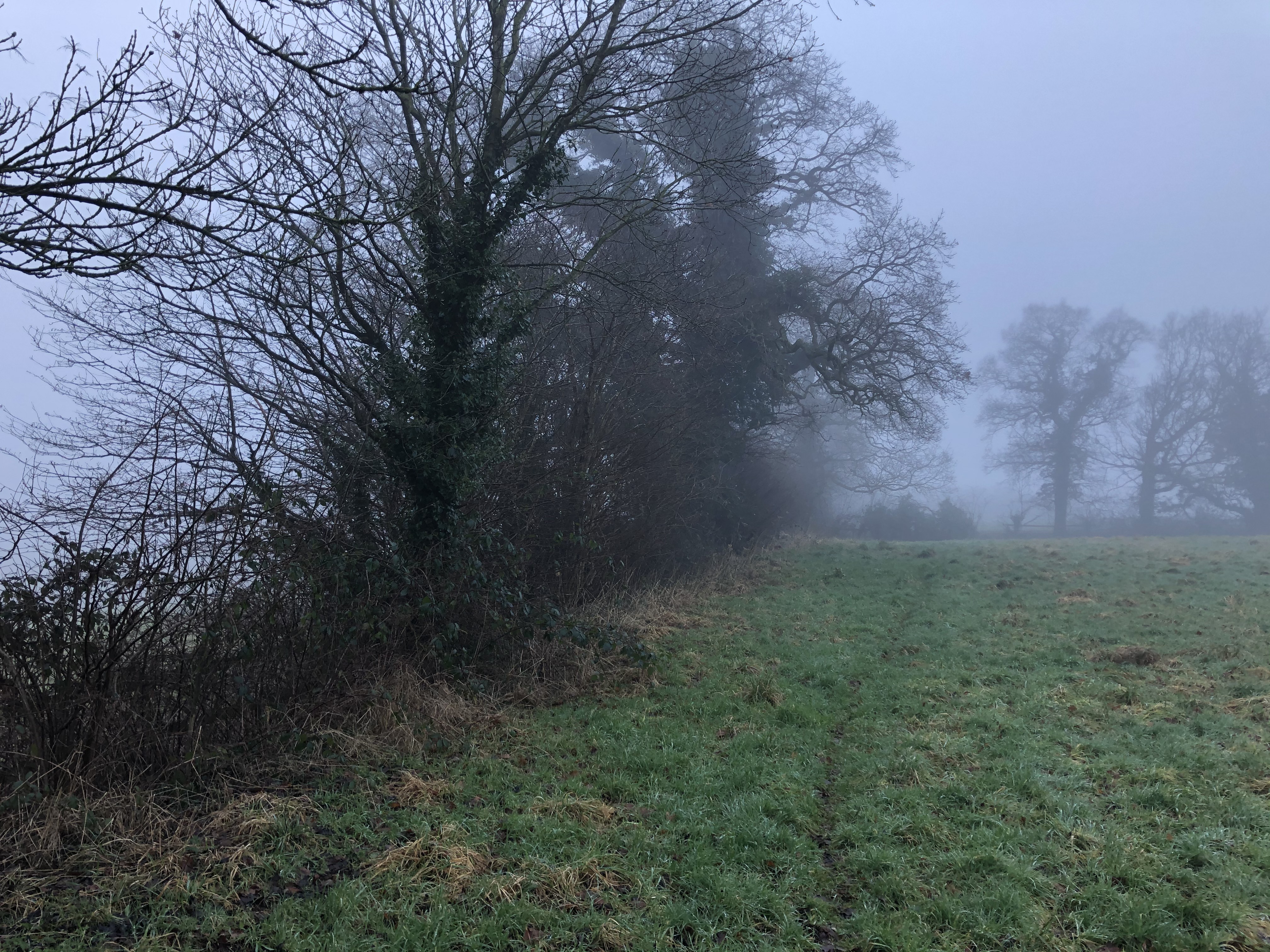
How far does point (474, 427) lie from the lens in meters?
8.27

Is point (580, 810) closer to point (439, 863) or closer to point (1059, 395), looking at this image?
point (439, 863)

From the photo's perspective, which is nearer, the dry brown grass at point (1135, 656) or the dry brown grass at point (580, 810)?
the dry brown grass at point (580, 810)

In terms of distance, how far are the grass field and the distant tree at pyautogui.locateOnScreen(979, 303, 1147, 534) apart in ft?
129

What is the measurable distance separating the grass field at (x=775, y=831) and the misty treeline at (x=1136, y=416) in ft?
130

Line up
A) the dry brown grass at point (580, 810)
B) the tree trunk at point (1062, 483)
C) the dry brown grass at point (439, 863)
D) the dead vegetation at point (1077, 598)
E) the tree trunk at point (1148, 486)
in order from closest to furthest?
the dry brown grass at point (439, 863)
the dry brown grass at point (580, 810)
the dead vegetation at point (1077, 598)
the tree trunk at point (1062, 483)
the tree trunk at point (1148, 486)

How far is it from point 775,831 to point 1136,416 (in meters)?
50.5

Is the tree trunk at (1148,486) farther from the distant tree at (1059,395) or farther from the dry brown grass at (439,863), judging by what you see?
the dry brown grass at (439,863)

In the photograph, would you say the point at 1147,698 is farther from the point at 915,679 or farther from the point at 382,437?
the point at 382,437

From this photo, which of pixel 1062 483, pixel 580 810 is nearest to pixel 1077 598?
pixel 580 810

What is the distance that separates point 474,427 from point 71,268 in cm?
471

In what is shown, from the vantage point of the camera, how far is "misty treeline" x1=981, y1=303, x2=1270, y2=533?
1678 inches

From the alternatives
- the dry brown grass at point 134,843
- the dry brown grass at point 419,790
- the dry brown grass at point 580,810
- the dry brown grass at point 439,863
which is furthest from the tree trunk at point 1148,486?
the dry brown grass at point 134,843

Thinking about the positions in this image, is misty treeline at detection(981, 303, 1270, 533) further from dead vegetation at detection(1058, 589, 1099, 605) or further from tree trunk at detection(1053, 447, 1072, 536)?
dead vegetation at detection(1058, 589, 1099, 605)

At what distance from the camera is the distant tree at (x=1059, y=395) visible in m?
44.2
